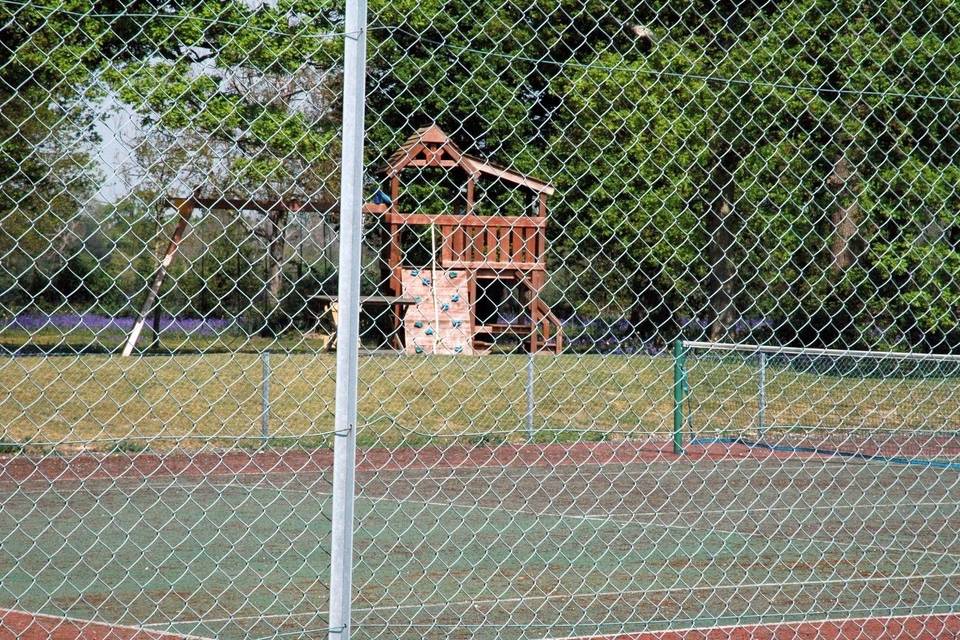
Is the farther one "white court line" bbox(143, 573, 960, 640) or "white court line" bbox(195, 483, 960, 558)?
"white court line" bbox(195, 483, 960, 558)

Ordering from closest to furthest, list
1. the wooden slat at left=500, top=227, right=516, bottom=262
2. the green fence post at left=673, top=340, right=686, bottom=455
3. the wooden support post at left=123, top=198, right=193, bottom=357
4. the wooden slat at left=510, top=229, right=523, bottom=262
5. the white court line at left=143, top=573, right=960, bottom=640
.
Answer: the wooden support post at left=123, top=198, right=193, bottom=357 < the white court line at left=143, top=573, right=960, bottom=640 < the wooden slat at left=500, top=227, right=516, bottom=262 < the wooden slat at left=510, top=229, right=523, bottom=262 < the green fence post at left=673, top=340, right=686, bottom=455

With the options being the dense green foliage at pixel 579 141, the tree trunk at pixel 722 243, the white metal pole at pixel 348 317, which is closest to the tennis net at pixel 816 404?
the tree trunk at pixel 722 243

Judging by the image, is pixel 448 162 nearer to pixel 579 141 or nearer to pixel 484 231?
pixel 579 141

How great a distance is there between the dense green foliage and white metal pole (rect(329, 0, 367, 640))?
65 centimetres

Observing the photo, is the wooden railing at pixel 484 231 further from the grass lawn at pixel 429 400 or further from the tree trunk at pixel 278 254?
the grass lawn at pixel 429 400

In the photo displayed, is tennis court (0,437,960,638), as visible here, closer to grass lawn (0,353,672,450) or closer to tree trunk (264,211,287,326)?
tree trunk (264,211,287,326)

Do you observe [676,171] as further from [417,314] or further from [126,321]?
[126,321]

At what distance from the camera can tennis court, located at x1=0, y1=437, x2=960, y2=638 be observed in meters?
6.03

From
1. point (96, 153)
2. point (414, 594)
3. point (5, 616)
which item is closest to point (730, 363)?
point (414, 594)

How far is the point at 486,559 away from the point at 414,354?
3132mm

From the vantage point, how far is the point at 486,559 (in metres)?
7.76

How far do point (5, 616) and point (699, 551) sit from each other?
4.26 meters

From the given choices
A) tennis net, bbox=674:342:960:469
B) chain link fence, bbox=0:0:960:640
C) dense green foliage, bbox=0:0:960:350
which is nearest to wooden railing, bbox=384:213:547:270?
chain link fence, bbox=0:0:960:640

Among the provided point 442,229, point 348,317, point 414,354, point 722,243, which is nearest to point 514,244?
point 442,229
